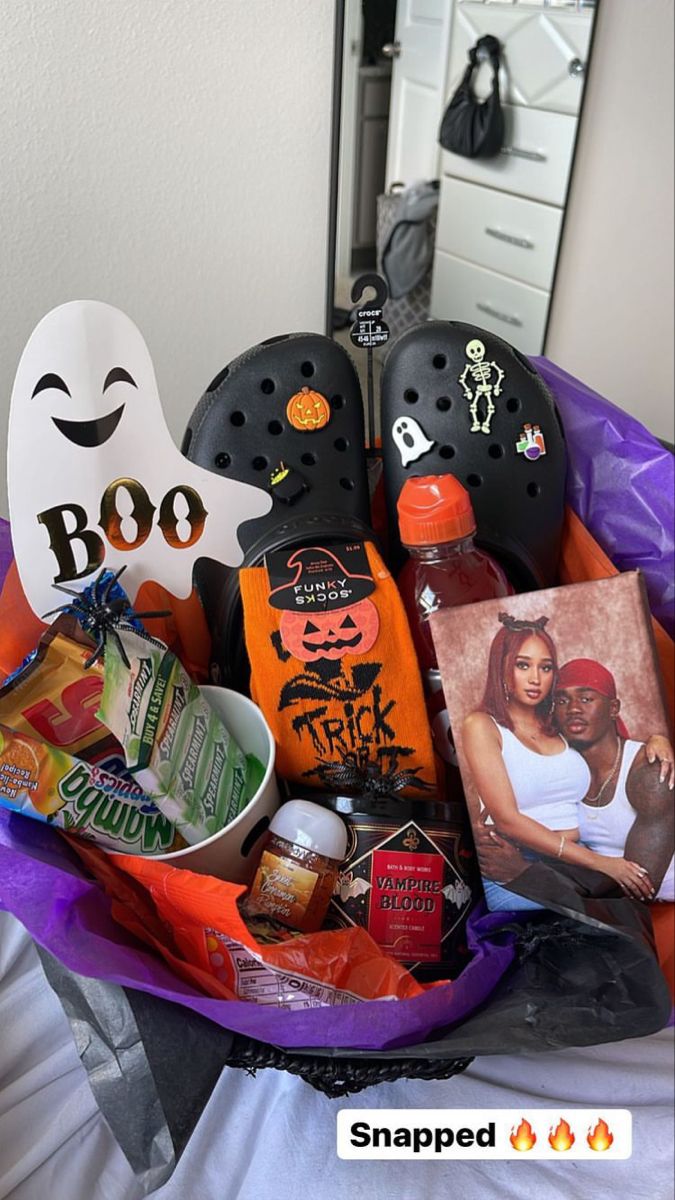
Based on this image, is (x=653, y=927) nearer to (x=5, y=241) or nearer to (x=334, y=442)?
(x=334, y=442)

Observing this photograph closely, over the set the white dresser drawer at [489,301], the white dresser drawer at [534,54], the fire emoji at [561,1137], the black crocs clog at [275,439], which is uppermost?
the white dresser drawer at [534,54]

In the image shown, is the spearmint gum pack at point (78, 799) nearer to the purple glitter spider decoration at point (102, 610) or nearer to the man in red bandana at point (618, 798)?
the purple glitter spider decoration at point (102, 610)

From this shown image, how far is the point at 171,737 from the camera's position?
0.54 m

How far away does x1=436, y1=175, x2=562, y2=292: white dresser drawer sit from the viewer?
1.23m

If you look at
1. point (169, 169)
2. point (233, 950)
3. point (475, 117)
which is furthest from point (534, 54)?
point (233, 950)

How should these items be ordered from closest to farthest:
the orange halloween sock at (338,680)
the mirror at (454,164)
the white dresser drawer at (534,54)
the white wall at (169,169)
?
the orange halloween sock at (338,680) → the white wall at (169,169) → the mirror at (454,164) → the white dresser drawer at (534,54)

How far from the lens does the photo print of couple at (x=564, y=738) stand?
1.77 feet

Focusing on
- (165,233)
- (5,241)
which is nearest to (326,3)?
(165,233)

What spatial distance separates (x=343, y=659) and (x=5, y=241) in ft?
1.40

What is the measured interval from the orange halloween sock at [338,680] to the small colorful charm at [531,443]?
15cm

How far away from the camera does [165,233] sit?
812 millimetres

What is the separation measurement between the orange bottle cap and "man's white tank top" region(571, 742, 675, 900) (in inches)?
6.5

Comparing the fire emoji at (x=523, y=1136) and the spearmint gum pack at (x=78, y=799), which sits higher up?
the spearmint gum pack at (x=78, y=799)

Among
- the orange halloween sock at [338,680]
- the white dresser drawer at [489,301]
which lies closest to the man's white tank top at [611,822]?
the orange halloween sock at [338,680]
